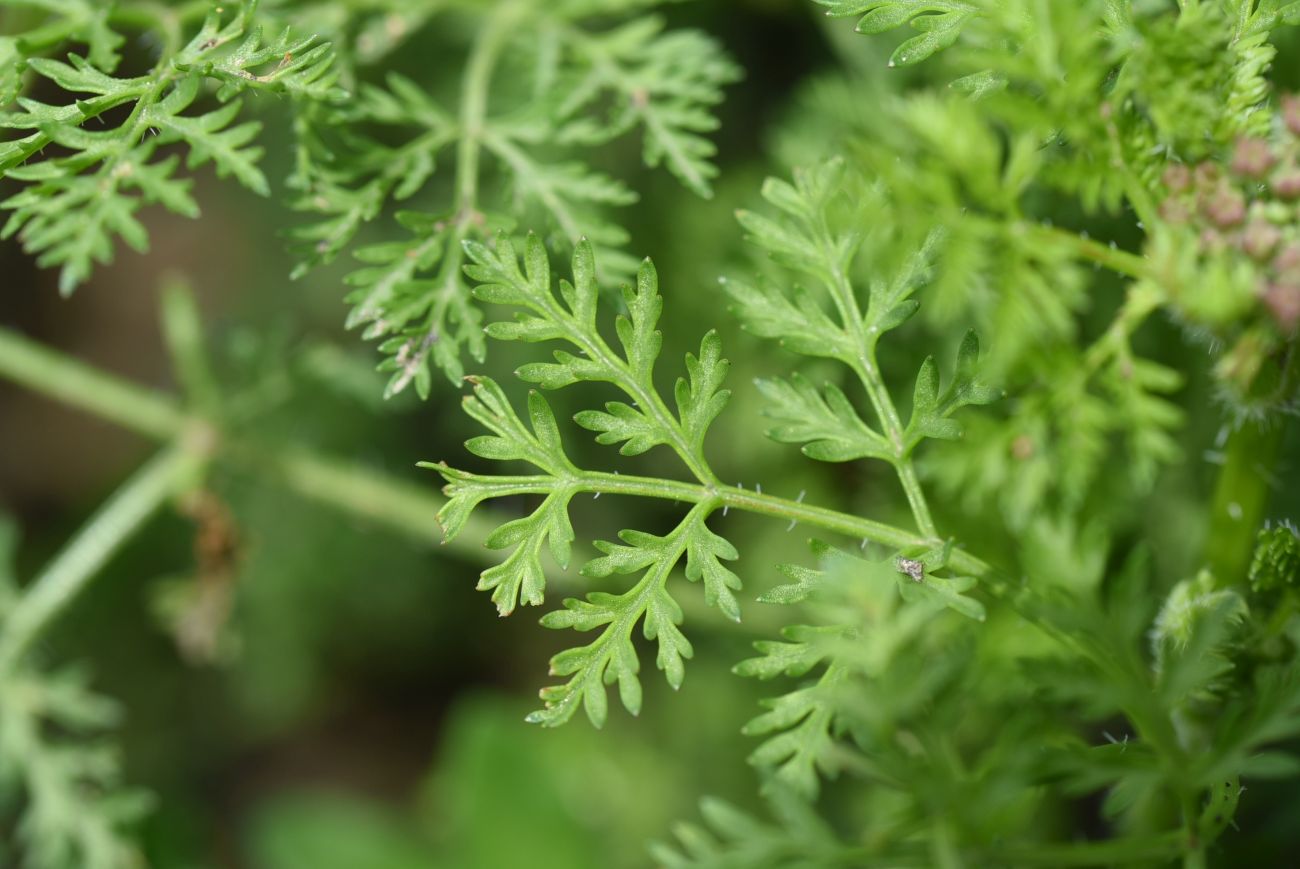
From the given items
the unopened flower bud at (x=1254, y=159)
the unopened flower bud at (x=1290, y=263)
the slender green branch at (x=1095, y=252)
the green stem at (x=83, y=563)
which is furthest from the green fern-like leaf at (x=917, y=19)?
the green stem at (x=83, y=563)

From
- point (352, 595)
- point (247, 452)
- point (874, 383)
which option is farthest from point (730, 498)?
point (352, 595)

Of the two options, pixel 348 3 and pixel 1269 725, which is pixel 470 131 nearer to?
pixel 348 3

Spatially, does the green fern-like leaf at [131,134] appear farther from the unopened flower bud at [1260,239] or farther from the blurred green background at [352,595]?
the unopened flower bud at [1260,239]

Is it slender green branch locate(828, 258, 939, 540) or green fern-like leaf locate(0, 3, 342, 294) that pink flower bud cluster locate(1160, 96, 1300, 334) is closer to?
slender green branch locate(828, 258, 939, 540)

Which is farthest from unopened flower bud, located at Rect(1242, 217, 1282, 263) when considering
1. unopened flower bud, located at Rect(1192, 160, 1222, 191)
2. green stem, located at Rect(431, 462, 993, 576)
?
green stem, located at Rect(431, 462, 993, 576)

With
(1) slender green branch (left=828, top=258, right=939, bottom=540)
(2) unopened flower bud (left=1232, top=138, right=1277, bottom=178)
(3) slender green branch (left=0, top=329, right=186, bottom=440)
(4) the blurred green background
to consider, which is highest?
(3) slender green branch (left=0, top=329, right=186, bottom=440)

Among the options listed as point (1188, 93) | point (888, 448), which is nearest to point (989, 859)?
point (888, 448)

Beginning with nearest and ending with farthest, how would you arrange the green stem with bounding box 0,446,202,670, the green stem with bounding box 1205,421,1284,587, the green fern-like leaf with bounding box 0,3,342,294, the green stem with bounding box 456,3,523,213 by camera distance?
1. the green fern-like leaf with bounding box 0,3,342,294
2. the green stem with bounding box 1205,421,1284,587
3. the green stem with bounding box 456,3,523,213
4. the green stem with bounding box 0,446,202,670

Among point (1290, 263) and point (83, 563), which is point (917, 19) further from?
point (83, 563)
